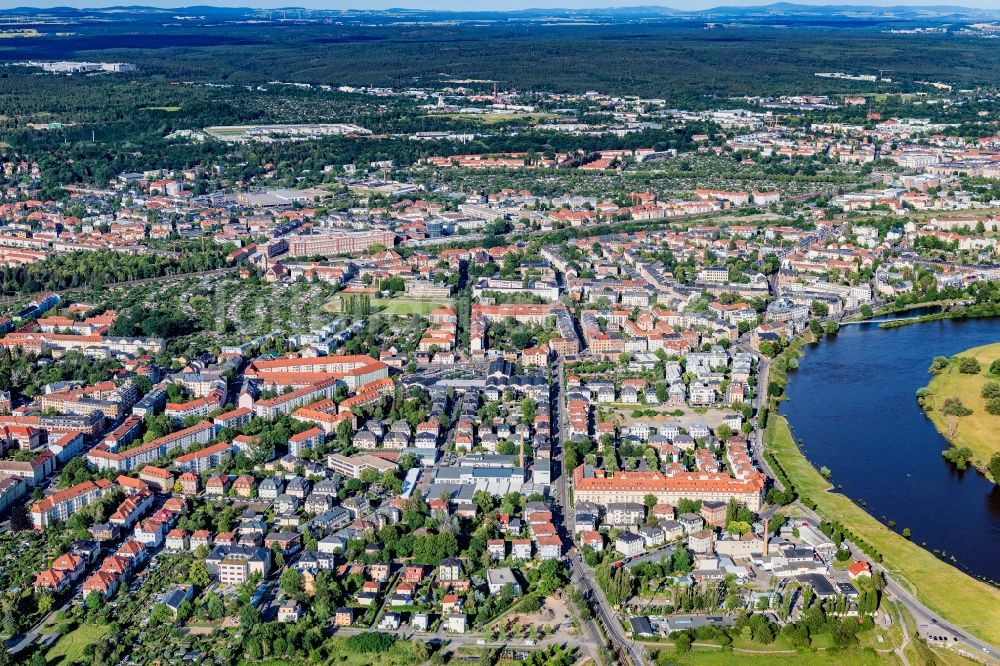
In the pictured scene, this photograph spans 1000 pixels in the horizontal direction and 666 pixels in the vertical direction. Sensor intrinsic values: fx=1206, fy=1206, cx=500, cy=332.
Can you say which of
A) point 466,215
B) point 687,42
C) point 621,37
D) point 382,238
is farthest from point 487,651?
point 621,37

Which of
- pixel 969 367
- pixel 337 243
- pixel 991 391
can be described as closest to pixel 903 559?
pixel 991 391

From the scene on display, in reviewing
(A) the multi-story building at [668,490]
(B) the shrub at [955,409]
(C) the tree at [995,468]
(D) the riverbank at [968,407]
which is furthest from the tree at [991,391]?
(A) the multi-story building at [668,490]

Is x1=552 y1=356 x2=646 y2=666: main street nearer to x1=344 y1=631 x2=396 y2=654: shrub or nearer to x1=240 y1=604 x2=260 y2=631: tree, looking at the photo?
x1=344 y1=631 x2=396 y2=654: shrub

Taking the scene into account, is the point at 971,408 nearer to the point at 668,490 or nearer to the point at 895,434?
the point at 895,434

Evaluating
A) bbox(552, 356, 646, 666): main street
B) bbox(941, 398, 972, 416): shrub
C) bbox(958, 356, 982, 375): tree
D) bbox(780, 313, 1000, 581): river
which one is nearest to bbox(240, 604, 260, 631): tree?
bbox(552, 356, 646, 666): main street

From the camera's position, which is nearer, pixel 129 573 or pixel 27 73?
pixel 129 573

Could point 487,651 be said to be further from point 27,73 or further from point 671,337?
point 27,73

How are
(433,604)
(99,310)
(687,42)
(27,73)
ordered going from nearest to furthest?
(433,604) < (99,310) < (27,73) < (687,42)
